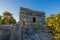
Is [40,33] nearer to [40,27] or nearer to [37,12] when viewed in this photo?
[40,27]

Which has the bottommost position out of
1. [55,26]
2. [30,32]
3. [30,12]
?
[30,32]

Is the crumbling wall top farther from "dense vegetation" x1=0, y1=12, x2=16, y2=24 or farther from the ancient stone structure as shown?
the ancient stone structure

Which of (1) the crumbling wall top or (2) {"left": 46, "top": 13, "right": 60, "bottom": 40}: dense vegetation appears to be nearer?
(2) {"left": 46, "top": 13, "right": 60, "bottom": 40}: dense vegetation

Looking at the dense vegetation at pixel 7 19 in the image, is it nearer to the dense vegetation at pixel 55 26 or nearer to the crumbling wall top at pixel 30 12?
the crumbling wall top at pixel 30 12

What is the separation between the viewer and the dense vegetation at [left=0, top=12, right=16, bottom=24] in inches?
1083

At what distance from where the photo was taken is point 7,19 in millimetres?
27656

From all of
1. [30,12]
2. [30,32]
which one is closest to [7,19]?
[30,12]

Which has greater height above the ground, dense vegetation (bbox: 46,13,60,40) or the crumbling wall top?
the crumbling wall top

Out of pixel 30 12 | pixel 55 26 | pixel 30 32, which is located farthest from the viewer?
pixel 30 12

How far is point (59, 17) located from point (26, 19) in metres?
7.99

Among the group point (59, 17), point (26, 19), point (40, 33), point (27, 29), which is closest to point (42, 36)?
point (40, 33)

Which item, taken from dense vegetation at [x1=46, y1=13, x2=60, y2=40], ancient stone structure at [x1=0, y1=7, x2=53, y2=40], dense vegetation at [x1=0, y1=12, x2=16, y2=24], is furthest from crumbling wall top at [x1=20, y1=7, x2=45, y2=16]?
dense vegetation at [x1=46, y1=13, x2=60, y2=40]

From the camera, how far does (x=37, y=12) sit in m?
27.9

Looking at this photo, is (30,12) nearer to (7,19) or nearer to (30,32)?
(7,19)
